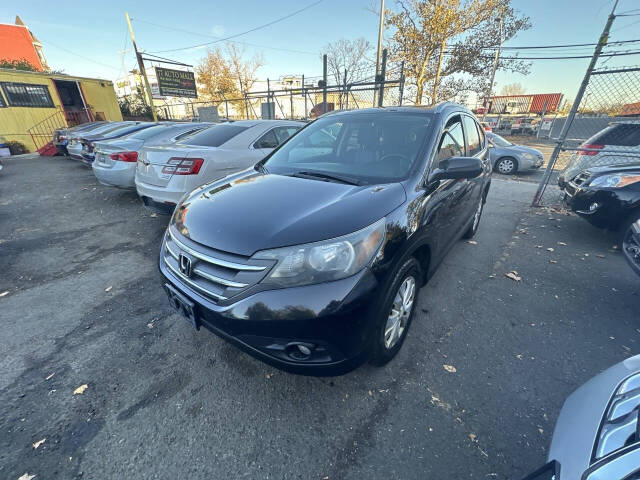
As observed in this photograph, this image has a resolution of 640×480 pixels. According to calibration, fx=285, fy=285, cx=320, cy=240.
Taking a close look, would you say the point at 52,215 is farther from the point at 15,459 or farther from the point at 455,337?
the point at 455,337

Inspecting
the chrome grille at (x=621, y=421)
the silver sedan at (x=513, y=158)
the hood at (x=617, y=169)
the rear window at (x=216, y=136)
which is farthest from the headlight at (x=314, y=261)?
the silver sedan at (x=513, y=158)

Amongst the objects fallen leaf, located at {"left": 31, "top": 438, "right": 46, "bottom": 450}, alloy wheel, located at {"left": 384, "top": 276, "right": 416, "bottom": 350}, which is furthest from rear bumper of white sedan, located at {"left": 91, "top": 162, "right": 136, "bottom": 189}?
alloy wheel, located at {"left": 384, "top": 276, "right": 416, "bottom": 350}

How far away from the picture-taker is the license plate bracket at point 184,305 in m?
1.72

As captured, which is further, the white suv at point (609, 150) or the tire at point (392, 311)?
the white suv at point (609, 150)

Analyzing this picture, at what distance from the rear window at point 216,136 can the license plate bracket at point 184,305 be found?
307 cm

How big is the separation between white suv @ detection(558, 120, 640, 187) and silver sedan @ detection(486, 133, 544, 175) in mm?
3870

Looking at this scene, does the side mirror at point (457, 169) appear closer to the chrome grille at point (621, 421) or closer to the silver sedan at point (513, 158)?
the chrome grille at point (621, 421)

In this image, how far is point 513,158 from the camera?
9594mm

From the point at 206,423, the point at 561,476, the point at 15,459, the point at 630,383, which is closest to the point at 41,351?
the point at 15,459

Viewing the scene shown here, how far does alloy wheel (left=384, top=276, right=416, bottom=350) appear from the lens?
6.47ft

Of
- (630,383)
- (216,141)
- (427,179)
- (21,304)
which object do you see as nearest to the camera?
(630,383)

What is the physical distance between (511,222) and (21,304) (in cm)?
706

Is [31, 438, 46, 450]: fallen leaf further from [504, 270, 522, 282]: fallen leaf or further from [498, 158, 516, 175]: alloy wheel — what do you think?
[498, 158, 516, 175]: alloy wheel

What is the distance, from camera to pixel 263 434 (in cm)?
166
